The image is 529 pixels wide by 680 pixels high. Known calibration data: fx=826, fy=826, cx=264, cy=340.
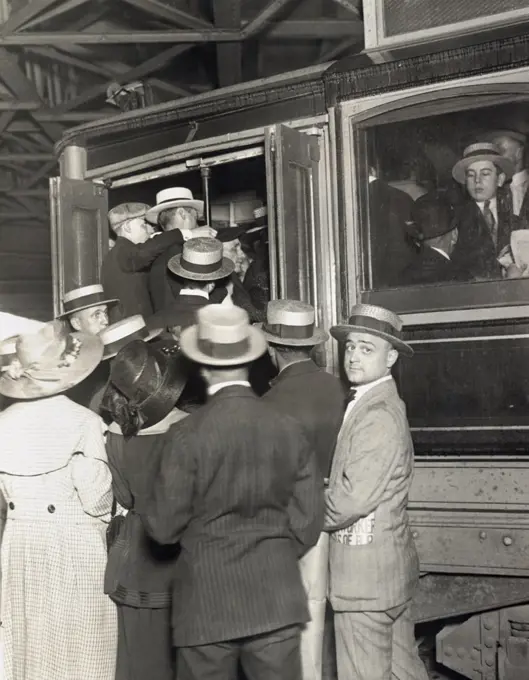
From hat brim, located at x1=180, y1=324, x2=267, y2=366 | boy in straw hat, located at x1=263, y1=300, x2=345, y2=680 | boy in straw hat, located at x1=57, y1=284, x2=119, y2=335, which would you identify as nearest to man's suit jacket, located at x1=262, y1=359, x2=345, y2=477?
boy in straw hat, located at x1=263, y1=300, x2=345, y2=680

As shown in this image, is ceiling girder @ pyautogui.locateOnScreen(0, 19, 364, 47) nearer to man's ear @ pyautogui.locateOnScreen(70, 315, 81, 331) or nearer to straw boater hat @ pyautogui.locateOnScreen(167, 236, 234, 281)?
man's ear @ pyautogui.locateOnScreen(70, 315, 81, 331)

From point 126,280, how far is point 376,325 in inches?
81.9

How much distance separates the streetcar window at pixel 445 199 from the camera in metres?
3.91

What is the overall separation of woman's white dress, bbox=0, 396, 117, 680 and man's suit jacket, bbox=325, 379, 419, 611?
3.15 ft

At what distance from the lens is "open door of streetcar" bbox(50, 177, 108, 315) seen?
17.8 feet

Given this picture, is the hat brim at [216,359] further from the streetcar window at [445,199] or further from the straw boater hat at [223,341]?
the streetcar window at [445,199]

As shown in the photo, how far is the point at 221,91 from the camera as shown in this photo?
490 cm

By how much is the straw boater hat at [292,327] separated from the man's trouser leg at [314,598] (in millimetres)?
849

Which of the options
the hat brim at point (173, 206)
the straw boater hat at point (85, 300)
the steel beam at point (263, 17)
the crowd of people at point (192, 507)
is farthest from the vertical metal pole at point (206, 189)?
the steel beam at point (263, 17)

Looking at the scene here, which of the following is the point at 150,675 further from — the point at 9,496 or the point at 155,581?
the point at 9,496

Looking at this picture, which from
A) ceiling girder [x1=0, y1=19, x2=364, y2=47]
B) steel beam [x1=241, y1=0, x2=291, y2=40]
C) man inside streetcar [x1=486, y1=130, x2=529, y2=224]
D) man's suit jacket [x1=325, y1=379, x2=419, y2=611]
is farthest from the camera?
ceiling girder [x1=0, y1=19, x2=364, y2=47]

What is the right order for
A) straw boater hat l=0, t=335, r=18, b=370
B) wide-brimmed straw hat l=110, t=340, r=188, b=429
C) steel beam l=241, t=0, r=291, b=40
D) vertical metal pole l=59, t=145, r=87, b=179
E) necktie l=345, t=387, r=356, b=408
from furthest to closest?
1. steel beam l=241, t=0, r=291, b=40
2. vertical metal pole l=59, t=145, r=87, b=179
3. straw boater hat l=0, t=335, r=18, b=370
4. necktie l=345, t=387, r=356, b=408
5. wide-brimmed straw hat l=110, t=340, r=188, b=429

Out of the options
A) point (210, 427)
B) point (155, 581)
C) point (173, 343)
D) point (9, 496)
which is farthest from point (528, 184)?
point (9, 496)

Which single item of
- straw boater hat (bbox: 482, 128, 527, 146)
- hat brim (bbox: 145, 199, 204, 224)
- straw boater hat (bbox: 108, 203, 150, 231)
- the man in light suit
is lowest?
the man in light suit
